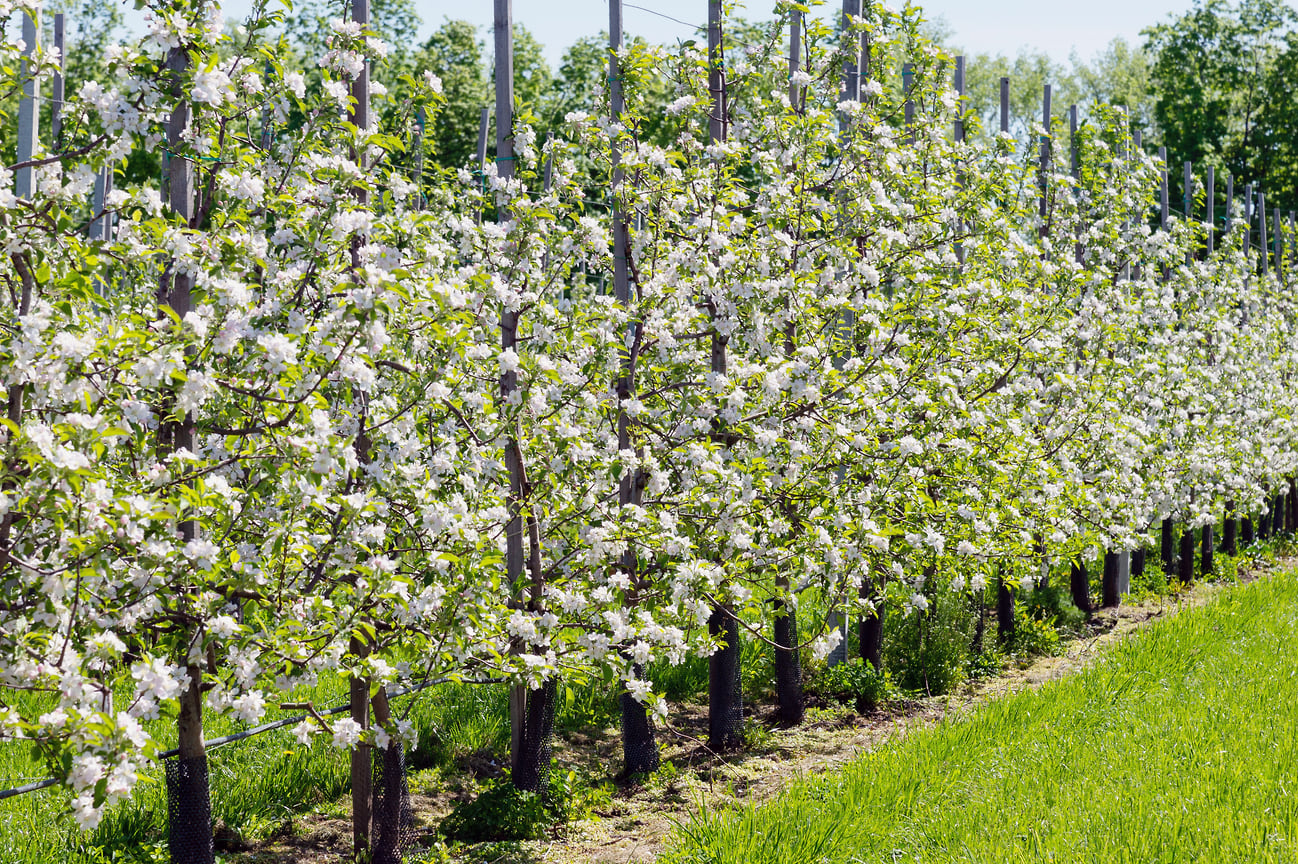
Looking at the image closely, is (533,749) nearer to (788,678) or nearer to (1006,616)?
(788,678)

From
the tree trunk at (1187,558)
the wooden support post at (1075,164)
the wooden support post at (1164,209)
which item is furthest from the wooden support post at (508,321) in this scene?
the tree trunk at (1187,558)

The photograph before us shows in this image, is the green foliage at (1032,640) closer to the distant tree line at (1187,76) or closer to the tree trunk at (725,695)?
the tree trunk at (725,695)

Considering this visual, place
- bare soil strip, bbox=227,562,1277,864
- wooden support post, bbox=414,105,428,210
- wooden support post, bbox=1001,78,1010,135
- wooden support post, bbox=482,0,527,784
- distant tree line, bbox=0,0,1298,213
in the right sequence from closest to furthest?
wooden support post, bbox=414,105,428,210
wooden support post, bbox=482,0,527,784
bare soil strip, bbox=227,562,1277,864
wooden support post, bbox=1001,78,1010,135
distant tree line, bbox=0,0,1298,213

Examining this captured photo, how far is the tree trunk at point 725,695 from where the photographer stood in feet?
26.6

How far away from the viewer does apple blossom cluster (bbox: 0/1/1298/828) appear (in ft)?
12.1

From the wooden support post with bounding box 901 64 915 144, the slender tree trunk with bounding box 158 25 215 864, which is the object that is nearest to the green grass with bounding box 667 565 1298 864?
the slender tree trunk with bounding box 158 25 215 864

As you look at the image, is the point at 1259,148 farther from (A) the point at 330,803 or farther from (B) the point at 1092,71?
(A) the point at 330,803

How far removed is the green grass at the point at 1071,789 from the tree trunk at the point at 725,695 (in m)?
1.36

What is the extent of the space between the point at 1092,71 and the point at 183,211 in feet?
163

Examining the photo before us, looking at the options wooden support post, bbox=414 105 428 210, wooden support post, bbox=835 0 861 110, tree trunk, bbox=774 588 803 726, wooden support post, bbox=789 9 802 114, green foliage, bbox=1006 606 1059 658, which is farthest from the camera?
green foliage, bbox=1006 606 1059 658

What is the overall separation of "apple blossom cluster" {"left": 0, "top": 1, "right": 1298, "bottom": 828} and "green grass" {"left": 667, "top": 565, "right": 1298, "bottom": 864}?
38.0 inches

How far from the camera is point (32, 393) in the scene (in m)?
3.73

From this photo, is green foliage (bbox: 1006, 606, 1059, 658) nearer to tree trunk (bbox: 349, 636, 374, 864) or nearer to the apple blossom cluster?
the apple blossom cluster

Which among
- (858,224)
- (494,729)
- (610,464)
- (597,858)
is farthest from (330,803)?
(858,224)
